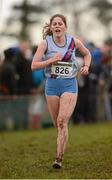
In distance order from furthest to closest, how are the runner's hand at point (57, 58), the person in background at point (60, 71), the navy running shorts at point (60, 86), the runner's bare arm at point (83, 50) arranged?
the runner's bare arm at point (83, 50), the navy running shorts at point (60, 86), the person in background at point (60, 71), the runner's hand at point (57, 58)

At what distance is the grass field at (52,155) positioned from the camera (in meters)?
9.36

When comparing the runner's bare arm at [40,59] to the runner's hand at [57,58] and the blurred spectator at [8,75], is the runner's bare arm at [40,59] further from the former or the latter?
the blurred spectator at [8,75]

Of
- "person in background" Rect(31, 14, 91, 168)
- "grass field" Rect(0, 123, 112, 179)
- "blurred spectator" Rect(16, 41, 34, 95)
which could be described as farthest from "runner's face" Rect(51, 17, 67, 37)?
"blurred spectator" Rect(16, 41, 34, 95)

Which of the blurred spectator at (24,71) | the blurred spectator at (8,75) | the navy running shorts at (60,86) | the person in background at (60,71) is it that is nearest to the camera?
the person in background at (60,71)

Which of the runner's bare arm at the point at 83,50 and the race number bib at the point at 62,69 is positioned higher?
the runner's bare arm at the point at 83,50

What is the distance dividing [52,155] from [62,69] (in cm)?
223

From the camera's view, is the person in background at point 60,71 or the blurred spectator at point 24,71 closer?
the person in background at point 60,71

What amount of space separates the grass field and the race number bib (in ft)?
4.55

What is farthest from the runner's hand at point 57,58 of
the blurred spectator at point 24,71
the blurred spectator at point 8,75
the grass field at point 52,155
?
the blurred spectator at point 24,71

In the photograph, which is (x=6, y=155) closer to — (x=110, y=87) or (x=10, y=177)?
(x=10, y=177)

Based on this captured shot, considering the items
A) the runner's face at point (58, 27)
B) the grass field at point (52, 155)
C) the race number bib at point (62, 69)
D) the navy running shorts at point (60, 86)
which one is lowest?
the grass field at point (52, 155)

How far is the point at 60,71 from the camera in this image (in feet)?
33.1

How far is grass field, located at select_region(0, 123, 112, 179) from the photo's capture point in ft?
30.7

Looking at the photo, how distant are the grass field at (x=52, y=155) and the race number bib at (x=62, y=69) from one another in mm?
1387
